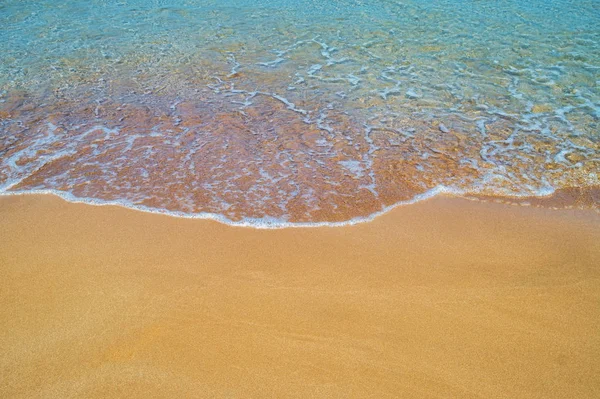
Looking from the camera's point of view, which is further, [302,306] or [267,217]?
[267,217]

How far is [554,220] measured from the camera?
13.2ft

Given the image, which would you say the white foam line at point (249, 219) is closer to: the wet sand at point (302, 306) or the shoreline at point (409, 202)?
the shoreline at point (409, 202)

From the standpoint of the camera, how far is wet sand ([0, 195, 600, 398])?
2555 millimetres

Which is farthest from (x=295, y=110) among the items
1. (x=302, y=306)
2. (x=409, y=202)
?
(x=302, y=306)

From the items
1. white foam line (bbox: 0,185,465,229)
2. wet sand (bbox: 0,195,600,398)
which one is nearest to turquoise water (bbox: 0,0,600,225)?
white foam line (bbox: 0,185,465,229)

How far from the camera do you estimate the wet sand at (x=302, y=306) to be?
8.38ft

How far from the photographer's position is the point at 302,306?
3049mm

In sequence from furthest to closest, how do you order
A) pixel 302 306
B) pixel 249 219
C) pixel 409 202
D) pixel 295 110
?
pixel 295 110, pixel 409 202, pixel 249 219, pixel 302 306

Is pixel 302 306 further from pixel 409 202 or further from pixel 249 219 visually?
pixel 409 202

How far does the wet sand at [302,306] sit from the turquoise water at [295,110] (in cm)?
49

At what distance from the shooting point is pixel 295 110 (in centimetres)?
625

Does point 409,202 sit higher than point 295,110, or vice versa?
point 295,110

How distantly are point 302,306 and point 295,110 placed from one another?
3773 millimetres

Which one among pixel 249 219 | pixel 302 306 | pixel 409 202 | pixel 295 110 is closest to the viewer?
pixel 302 306
